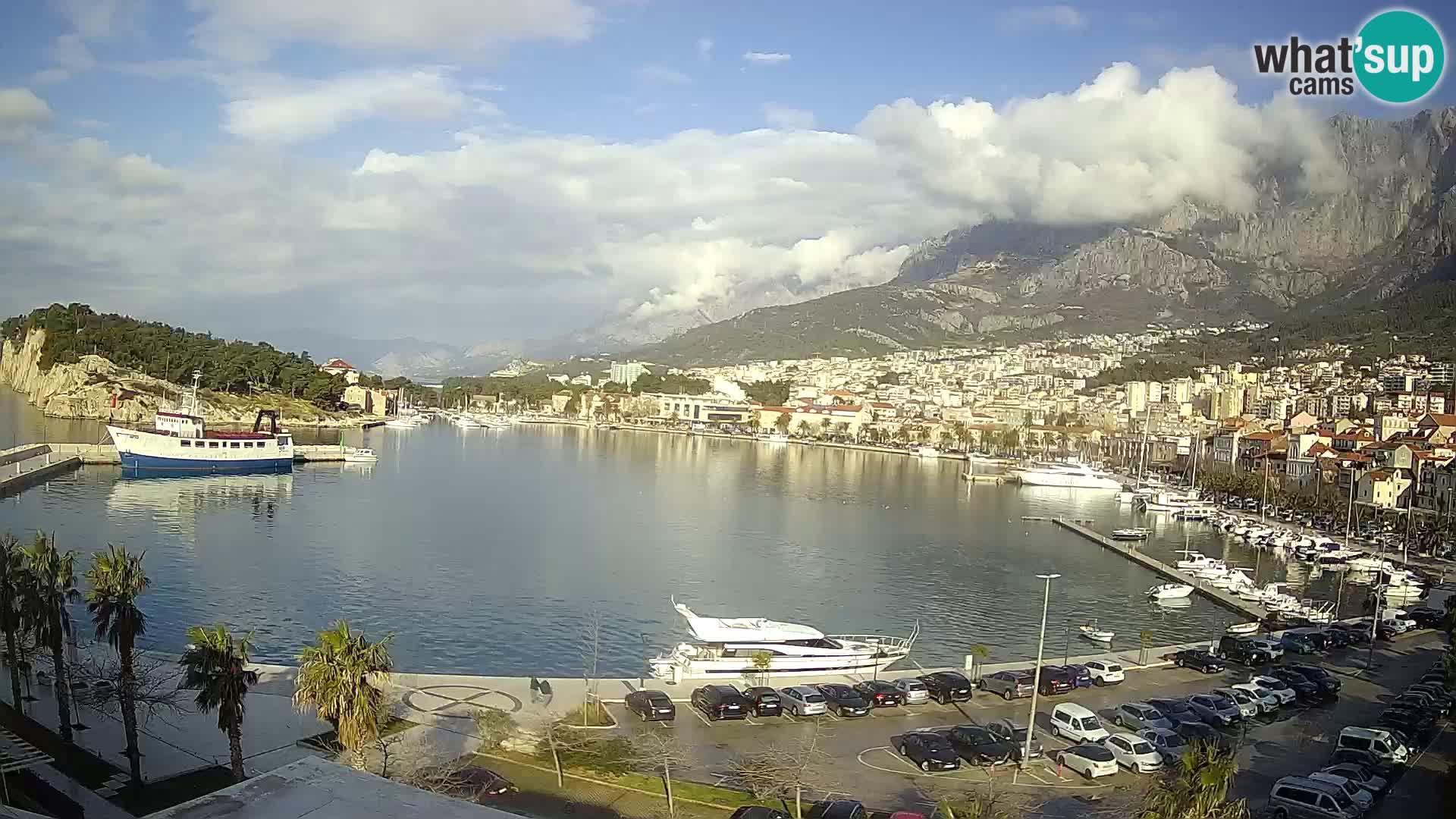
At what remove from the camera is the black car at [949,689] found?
14.1m

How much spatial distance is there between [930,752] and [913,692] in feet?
8.91

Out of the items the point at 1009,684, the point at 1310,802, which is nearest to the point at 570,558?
the point at 1009,684

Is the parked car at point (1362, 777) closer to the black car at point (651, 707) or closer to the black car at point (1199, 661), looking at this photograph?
the black car at point (1199, 661)

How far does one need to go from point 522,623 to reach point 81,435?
43.9 metres

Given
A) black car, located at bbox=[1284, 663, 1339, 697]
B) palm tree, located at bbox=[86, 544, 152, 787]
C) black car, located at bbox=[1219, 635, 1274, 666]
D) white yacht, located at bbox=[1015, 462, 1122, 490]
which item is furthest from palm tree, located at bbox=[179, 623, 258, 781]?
white yacht, located at bbox=[1015, 462, 1122, 490]

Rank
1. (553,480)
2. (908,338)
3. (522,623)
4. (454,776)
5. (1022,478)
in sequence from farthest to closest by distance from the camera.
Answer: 1. (908,338)
2. (1022,478)
3. (553,480)
4. (522,623)
5. (454,776)

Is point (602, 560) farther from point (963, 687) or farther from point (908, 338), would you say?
point (908, 338)

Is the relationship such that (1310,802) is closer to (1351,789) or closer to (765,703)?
(1351,789)

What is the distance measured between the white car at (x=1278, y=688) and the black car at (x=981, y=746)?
547cm

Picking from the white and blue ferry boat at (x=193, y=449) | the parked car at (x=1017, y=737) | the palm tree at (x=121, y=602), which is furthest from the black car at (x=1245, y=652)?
the white and blue ferry boat at (x=193, y=449)

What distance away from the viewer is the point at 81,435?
2057 inches

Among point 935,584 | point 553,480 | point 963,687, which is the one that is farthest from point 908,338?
point 963,687

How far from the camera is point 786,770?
10781 millimetres

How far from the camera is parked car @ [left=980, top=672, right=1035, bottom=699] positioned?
1437 cm
